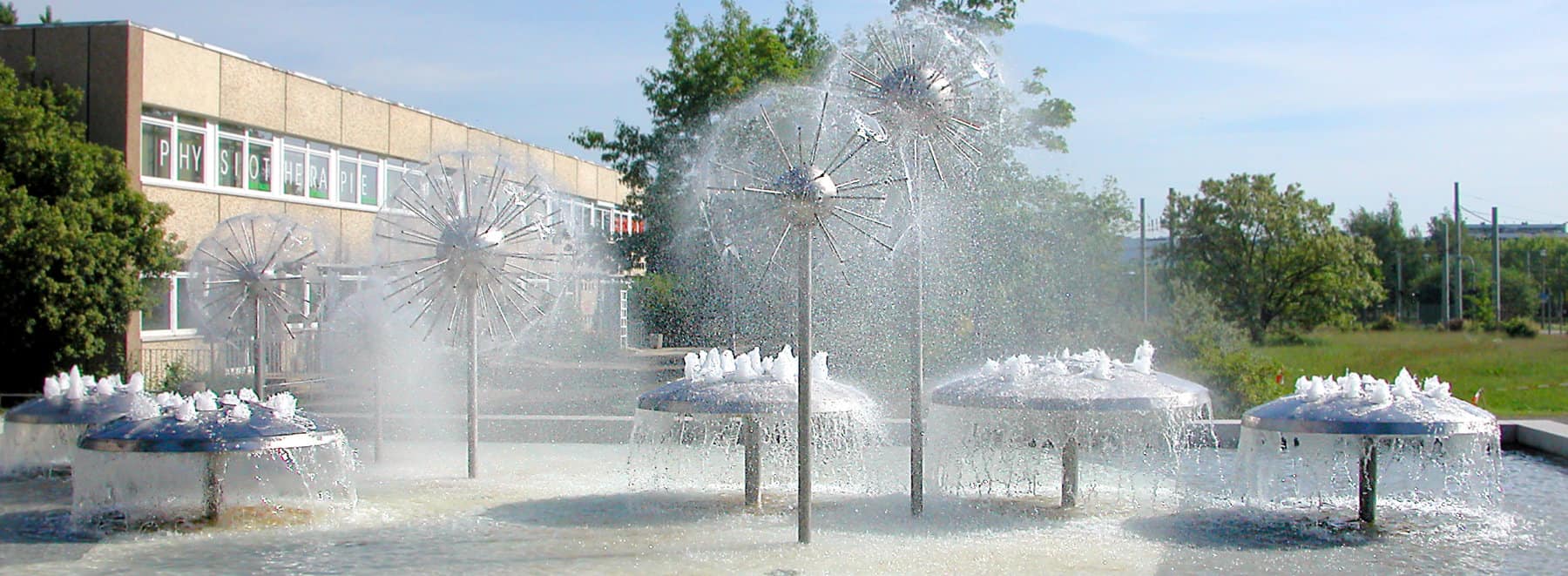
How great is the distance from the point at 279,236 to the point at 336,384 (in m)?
5.18

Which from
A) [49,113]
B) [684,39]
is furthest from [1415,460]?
[49,113]

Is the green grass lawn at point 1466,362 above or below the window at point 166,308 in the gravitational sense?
below

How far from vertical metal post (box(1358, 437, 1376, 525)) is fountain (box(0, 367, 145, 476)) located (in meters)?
9.49

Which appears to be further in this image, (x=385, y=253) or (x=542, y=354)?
(x=542, y=354)

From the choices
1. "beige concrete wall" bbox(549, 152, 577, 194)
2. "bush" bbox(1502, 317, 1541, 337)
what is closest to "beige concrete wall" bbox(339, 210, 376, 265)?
"beige concrete wall" bbox(549, 152, 577, 194)

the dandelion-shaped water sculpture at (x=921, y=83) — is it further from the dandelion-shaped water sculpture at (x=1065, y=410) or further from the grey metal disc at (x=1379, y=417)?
the grey metal disc at (x=1379, y=417)

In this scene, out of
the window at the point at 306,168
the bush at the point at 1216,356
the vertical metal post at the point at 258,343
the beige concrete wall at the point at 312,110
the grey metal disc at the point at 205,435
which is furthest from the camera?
the window at the point at 306,168

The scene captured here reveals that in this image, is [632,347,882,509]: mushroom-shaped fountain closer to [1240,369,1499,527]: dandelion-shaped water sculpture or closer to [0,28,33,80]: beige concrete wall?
[1240,369,1499,527]: dandelion-shaped water sculpture

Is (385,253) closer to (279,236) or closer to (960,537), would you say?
(279,236)

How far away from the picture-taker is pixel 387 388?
15.1 metres

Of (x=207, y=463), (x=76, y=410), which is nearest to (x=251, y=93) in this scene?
(x=76, y=410)

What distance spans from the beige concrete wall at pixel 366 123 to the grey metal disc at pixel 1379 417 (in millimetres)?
23025

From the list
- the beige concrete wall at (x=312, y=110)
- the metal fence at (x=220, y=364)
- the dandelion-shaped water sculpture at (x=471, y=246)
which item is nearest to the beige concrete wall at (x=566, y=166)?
the beige concrete wall at (x=312, y=110)

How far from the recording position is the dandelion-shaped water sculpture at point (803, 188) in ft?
27.1
